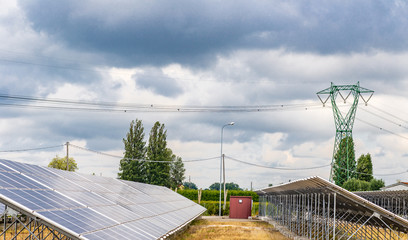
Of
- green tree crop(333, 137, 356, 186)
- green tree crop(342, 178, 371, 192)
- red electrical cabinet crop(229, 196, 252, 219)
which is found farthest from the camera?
green tree crop(333, 137, 356, 186)

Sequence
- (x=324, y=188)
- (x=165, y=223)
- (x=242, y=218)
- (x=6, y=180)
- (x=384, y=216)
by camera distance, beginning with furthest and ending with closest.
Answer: (x=242, y=218) → (x=165, y=223) → (x=324, y=188) → (x=384, y=216) → (x=6, y=180)

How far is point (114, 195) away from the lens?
27516 mm

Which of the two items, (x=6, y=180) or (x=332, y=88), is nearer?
(x=6, y=180)

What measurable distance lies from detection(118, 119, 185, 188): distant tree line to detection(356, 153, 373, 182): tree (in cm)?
3516

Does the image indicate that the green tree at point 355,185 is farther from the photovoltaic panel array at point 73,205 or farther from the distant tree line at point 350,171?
the photovoltaic panel array at point 73,205

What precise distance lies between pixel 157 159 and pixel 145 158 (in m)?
2.37

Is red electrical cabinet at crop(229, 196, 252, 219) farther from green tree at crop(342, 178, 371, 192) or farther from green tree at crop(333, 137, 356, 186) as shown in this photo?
green tree at crop(333, 137, 356, 186)

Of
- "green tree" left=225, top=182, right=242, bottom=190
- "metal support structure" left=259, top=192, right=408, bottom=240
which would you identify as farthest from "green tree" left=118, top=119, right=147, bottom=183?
"green tree" left=225, top=182, right=242, bottom=190

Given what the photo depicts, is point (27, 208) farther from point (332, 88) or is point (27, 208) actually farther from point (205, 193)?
point (332, 88)

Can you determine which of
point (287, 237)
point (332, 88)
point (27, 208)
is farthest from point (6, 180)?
point (332, 88)

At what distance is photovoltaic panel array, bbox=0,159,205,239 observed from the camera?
15.9m

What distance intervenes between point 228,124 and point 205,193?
21.8m

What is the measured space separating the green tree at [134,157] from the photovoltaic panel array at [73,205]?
56.7m

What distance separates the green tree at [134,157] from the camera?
8362cm
